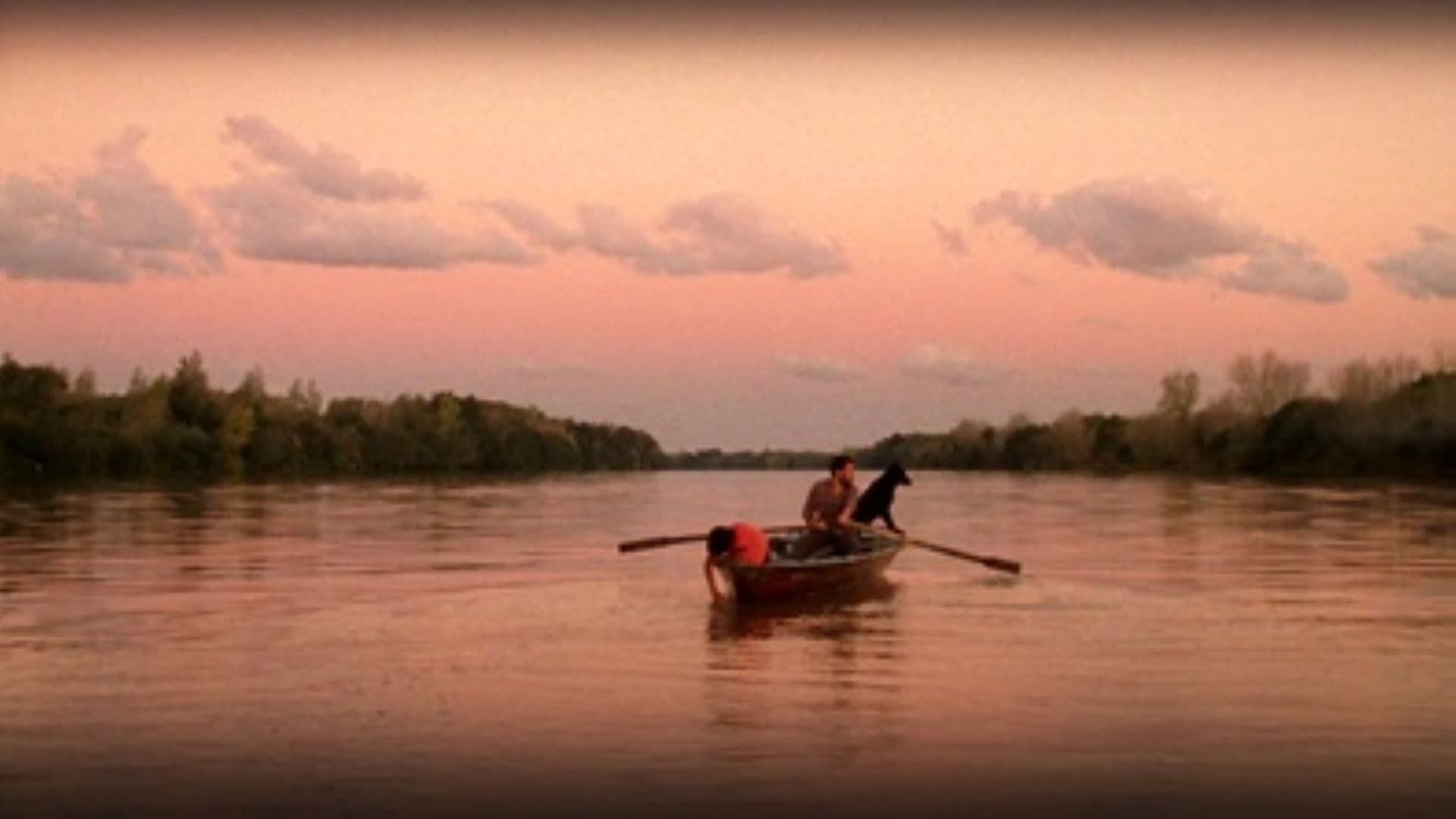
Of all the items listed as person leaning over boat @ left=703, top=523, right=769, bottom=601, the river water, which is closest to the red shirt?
person leaning over boat @ left=703, top=523, right=769, bottom=601

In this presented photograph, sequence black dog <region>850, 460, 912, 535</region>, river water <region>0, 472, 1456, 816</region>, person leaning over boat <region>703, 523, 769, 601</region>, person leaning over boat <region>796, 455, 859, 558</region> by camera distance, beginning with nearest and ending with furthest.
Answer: river water <region>0, 472, 1456, 816</region>
person leaning over boat <region>703, 523, 769, 601</region>
person leaning over boat <region>796, 455, 859, 558</region>
black dog <region>850, 460, 912, 535</region>

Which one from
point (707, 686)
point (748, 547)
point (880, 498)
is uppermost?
point (880, 498)

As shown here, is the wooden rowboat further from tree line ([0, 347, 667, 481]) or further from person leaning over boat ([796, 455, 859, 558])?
tree line ([0, 347, 667, 481])

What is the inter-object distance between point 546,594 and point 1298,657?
307 inches

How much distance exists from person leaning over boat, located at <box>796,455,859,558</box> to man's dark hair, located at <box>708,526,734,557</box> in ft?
6.20

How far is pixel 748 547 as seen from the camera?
16328mm

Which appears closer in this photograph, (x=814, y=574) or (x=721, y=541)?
(x=721, y=541)

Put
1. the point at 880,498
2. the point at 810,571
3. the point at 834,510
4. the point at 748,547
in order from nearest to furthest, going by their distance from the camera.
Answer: the point at 748,547 < the point at 810,571 < the point at 834,510 < the point at 880,498

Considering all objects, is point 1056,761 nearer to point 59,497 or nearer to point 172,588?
point 172,588

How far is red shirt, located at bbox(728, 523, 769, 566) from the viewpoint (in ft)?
53.3

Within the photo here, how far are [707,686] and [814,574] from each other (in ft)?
17.6

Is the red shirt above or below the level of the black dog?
below

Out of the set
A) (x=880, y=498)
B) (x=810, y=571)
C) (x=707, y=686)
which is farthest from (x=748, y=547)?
(x=707, y=686)

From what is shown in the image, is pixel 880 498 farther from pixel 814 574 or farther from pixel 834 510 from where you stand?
pixel 814 574
